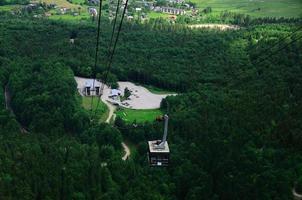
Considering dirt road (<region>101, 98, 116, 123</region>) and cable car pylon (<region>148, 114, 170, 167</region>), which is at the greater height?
cable car pylon (<region>148, 114, 170, 167</region>)

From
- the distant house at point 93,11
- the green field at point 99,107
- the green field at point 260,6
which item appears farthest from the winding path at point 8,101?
the green field at point 260,6

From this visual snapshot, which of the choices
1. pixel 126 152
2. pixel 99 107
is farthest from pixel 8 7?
pixel 126 152

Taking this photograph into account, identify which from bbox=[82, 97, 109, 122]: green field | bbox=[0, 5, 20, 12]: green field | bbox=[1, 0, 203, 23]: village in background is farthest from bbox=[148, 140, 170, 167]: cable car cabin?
bbox=[0, 5, 20, 12]: green field

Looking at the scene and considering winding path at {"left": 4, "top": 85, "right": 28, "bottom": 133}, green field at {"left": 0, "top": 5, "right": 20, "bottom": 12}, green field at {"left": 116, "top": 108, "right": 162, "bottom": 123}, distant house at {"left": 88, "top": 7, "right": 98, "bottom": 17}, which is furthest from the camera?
green field at {"left": 0, "top": 5, "right": 20, "bottom": 12}

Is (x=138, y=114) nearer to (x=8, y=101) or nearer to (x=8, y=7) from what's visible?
(x=8, y=101)

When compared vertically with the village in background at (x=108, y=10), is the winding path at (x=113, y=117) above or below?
below

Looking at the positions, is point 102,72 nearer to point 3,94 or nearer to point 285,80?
point 3,94

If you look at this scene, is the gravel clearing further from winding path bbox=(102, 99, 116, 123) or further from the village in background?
the village in background

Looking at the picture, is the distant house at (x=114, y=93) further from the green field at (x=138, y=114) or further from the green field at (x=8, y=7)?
the green field at (x=8, y=7)
